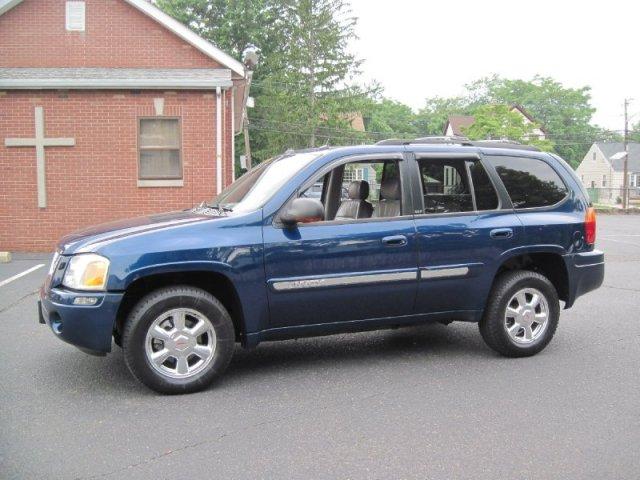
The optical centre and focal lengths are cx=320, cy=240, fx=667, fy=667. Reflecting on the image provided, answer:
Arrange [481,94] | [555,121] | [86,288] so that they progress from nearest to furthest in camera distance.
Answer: [86,288] < [555,121] < [481,94]

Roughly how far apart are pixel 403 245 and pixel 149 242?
1.91 m

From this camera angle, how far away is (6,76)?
13.8 metres

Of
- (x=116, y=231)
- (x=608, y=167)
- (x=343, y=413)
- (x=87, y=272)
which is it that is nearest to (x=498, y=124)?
(x=608, y=167)

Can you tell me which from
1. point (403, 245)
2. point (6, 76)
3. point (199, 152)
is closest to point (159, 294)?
Answer: point (403, 245)

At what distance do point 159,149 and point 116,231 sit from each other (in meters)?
9.86

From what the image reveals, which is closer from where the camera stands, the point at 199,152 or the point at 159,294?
the point at 159,294

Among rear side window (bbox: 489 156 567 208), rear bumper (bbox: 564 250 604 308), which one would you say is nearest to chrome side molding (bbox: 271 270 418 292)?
rear side window (bbox: 489 156 567 208)

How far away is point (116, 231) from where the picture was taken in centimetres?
483

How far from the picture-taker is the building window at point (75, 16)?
1485cm

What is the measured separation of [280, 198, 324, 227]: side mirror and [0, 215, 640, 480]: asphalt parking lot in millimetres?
1224

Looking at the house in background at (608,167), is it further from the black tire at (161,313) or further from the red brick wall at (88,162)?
the black tire at (161,313)

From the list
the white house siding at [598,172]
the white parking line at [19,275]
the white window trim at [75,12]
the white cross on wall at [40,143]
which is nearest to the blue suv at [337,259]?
the white parking line at [19,275]

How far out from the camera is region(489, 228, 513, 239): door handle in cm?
546

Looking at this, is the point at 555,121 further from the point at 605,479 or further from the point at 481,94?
the point at 605,479
